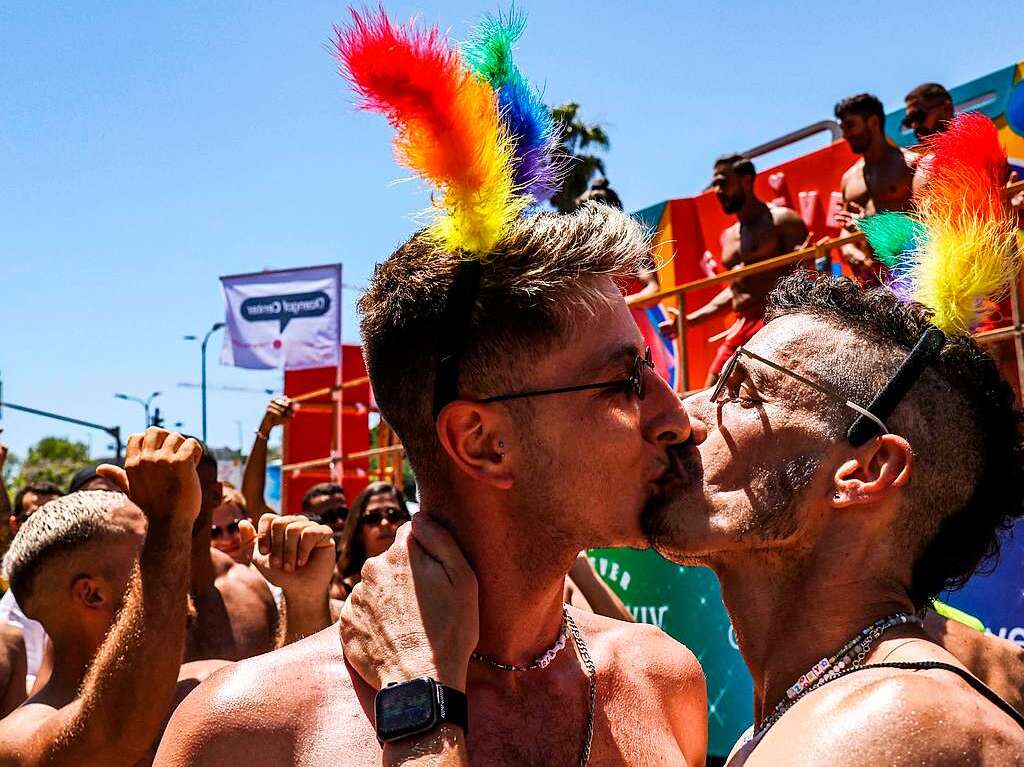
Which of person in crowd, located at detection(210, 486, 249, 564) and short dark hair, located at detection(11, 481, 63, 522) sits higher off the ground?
short dark hair, located at detection(11, 481, 63, 522)

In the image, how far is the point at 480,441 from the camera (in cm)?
244

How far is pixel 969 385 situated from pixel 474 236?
1.14m

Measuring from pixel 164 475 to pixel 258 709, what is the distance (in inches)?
45.2

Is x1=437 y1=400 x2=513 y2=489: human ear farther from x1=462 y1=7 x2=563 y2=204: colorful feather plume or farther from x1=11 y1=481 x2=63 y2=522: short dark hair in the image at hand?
x1=11 y1=481 x2=63 y2=522: short dark hair


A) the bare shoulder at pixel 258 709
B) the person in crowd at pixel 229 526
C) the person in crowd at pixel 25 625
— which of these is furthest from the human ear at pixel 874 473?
the person in crowd at pixel 229 526

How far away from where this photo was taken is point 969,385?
236cm

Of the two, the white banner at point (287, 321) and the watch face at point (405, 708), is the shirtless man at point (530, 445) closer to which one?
the watch face at point (405, 708)

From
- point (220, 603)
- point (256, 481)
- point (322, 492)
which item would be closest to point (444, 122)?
point (220, 603)

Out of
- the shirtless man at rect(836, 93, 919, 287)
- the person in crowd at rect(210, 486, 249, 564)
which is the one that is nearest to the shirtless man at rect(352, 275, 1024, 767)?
the person in crowd at rect(210, 486, 249, 564)

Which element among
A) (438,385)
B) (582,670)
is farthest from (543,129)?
(582,670)

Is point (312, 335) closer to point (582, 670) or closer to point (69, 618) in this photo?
point (69, 618)

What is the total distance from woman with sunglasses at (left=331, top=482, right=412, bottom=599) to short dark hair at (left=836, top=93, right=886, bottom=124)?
173 inches

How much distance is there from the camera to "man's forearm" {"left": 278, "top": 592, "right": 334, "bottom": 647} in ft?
12.0

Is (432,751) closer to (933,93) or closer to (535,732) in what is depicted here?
(535,732)
